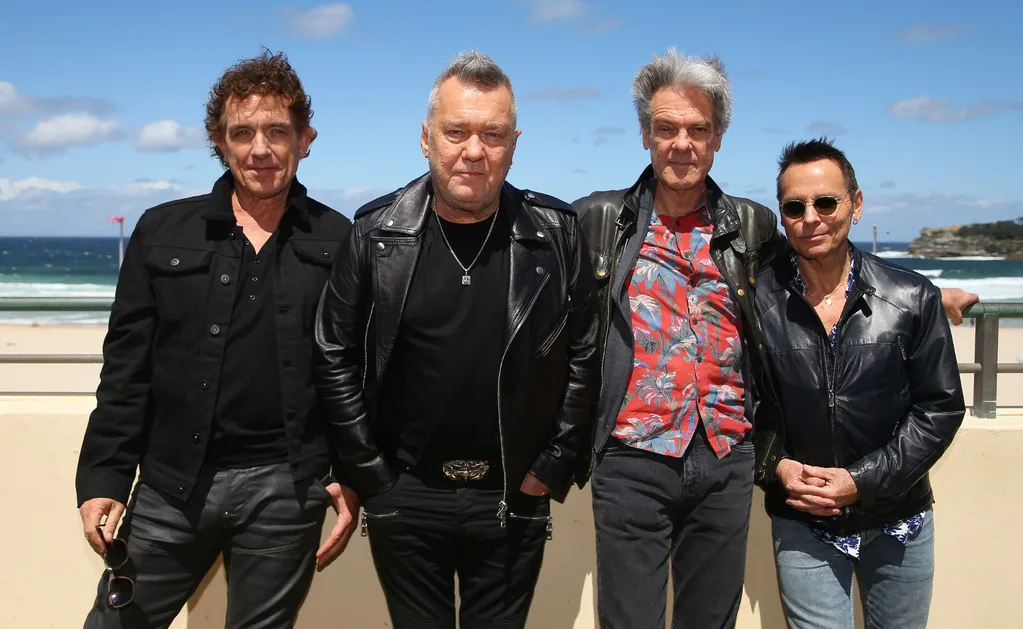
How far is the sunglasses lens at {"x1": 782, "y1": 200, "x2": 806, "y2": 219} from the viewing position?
2.56 meters

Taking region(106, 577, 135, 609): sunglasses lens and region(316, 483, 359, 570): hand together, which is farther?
region(316, 483, 359, 570): hand

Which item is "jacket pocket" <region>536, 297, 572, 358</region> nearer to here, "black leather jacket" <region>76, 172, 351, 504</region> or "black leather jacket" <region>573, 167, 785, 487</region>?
"black leather jacket" <region>573, 167, 785, 487</region>

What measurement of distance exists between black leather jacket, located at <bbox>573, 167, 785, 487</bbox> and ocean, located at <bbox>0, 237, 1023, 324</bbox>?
2379cm

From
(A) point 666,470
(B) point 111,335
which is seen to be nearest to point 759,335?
(A) point 666,470

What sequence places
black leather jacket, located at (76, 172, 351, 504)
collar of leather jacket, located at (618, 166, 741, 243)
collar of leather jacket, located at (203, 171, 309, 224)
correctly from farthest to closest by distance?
1. collar of leather jacket, located at (618, 166, 741, 243)
2. collar of leather jacket, located at (203, 171, 309, 224)
3. black leather jacket, located at (76, 172, 351, 504)

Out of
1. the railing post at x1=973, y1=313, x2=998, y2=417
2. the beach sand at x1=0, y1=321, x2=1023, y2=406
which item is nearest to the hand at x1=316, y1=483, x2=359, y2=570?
the railing post at x1=973, y1=313, x2=998, y2=417

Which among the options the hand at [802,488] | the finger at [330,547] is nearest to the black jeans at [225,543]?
the finger at [330,547]

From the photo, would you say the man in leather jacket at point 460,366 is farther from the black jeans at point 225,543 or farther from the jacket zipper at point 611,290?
the black jeans at point 225,543

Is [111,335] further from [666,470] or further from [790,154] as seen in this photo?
[790,154]

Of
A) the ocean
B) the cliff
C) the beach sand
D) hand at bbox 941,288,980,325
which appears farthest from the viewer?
the cliff

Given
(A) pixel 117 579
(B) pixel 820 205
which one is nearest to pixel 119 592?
(A) pixel 117 579

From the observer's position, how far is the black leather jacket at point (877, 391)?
2479 millimetres

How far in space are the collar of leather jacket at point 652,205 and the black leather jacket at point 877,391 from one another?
0.34 m

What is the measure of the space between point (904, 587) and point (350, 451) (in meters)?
1.74
